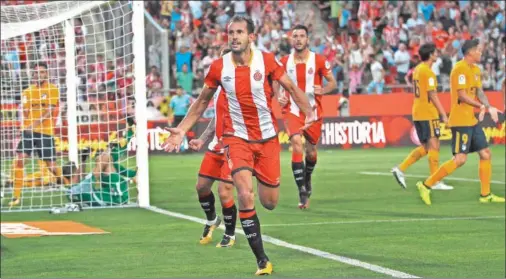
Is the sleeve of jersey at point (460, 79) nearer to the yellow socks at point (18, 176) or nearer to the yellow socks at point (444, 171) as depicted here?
the yellow socks at point (444, 171)

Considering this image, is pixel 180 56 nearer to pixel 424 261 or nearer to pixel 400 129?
pixel 400 129

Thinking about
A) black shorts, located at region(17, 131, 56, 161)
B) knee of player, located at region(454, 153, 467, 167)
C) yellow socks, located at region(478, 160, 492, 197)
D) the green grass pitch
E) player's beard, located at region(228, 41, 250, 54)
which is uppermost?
player's beard, located at region(228, 41, 250, 54)

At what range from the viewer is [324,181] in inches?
835

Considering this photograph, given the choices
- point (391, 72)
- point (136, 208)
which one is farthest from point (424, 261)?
point (391, 72)

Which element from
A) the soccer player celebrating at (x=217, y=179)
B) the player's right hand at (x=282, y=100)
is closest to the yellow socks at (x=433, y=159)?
the player's right hand at (x=282, y=100)

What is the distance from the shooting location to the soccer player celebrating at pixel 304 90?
15.8 m

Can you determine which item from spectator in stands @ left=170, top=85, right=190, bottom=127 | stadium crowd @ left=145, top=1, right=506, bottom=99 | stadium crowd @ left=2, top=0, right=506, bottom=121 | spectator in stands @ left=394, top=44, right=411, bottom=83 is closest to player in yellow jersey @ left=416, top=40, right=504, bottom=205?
spectator in stands @ left=170, top=85, right=190, bottom=127

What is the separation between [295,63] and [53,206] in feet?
14.6

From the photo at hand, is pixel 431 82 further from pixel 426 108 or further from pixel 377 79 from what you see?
pixel 377 79

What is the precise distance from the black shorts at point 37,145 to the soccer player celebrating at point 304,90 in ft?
14.6

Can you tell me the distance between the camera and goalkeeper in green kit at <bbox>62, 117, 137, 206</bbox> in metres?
17.4

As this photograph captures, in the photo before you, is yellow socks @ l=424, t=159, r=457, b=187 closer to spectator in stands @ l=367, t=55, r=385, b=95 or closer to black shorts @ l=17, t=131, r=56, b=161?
black shorts @ l=17, t=131, r=56, b=161

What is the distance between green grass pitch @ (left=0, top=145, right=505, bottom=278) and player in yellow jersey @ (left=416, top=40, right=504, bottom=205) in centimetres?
54

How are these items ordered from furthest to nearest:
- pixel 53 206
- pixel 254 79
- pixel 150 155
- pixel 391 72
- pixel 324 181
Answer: pixel 391 72, pixel 150 155, pixel 324 181, pixel 53 206, pixel 254 79
